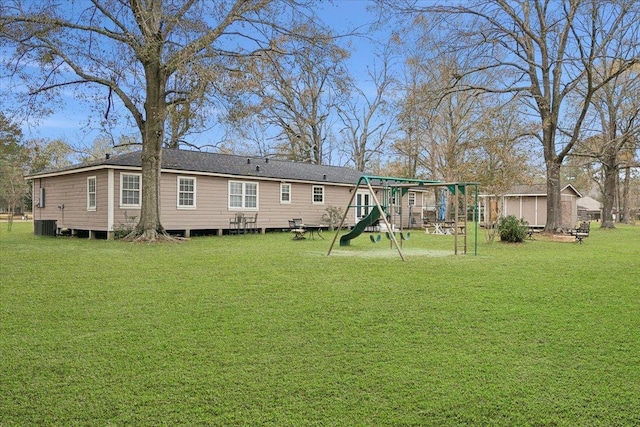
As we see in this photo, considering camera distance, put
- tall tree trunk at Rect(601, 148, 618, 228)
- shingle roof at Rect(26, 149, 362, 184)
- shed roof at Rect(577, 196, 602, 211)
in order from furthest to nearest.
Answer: shed roof at Rect(577, 196, 602, 211)
tall tree trunk at Rect(601, 148, 618, 228)
shingle roof at Rect(26, 149, 362, 184)

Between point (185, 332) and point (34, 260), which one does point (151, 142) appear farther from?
point (185, 332)

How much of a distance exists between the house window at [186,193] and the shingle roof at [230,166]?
49cm

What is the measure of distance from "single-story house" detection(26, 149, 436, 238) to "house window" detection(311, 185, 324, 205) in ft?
0.16

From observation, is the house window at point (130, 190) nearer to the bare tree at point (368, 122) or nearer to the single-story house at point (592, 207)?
the bare tree at point (368, 122)

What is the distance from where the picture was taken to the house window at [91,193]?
1779cm

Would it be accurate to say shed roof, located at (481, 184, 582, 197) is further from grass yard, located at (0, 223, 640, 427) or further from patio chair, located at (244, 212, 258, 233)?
grass yard, located at (0, 223, 640, 427)

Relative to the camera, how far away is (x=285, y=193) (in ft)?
74.0

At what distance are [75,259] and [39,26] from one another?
8068 mm

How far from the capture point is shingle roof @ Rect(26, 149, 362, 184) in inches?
712

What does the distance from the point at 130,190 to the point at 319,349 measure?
15.0 m

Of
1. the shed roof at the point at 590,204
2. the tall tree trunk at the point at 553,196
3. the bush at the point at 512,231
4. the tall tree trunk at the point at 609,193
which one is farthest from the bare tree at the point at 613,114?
the shed roof at the point at 590,204

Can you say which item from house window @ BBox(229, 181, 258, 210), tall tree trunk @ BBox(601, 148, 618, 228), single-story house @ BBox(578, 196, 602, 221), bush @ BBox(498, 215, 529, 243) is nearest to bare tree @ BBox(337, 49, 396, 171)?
tall tree trunk @ BBox(601, 148, 618, 228)

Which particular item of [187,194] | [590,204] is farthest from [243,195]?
[590,204]

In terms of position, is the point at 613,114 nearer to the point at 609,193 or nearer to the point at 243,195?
the point at 609,193
